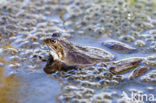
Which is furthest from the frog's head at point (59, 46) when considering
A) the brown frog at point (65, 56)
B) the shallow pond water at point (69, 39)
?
the shallow pond water at point (69, 39)

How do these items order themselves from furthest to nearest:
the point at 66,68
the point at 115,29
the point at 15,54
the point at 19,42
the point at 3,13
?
1. the point at 3,13
2. the point at 115,29
3. the point at 19,42
4. the point at 15,54
5. the point at 66,68

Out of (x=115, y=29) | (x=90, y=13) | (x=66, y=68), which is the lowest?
(x=66, y=68)

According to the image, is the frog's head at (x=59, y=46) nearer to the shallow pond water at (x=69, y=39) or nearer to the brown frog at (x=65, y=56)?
the brown frog at (x=65, y=56)

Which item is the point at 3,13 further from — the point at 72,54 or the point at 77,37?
the point at 72,54

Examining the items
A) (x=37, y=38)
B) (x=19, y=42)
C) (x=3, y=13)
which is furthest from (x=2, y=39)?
(x=3, y=13)

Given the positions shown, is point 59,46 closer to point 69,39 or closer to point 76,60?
point 76,60

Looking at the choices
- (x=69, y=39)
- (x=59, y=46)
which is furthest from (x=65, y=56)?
(x=69, y=39)
